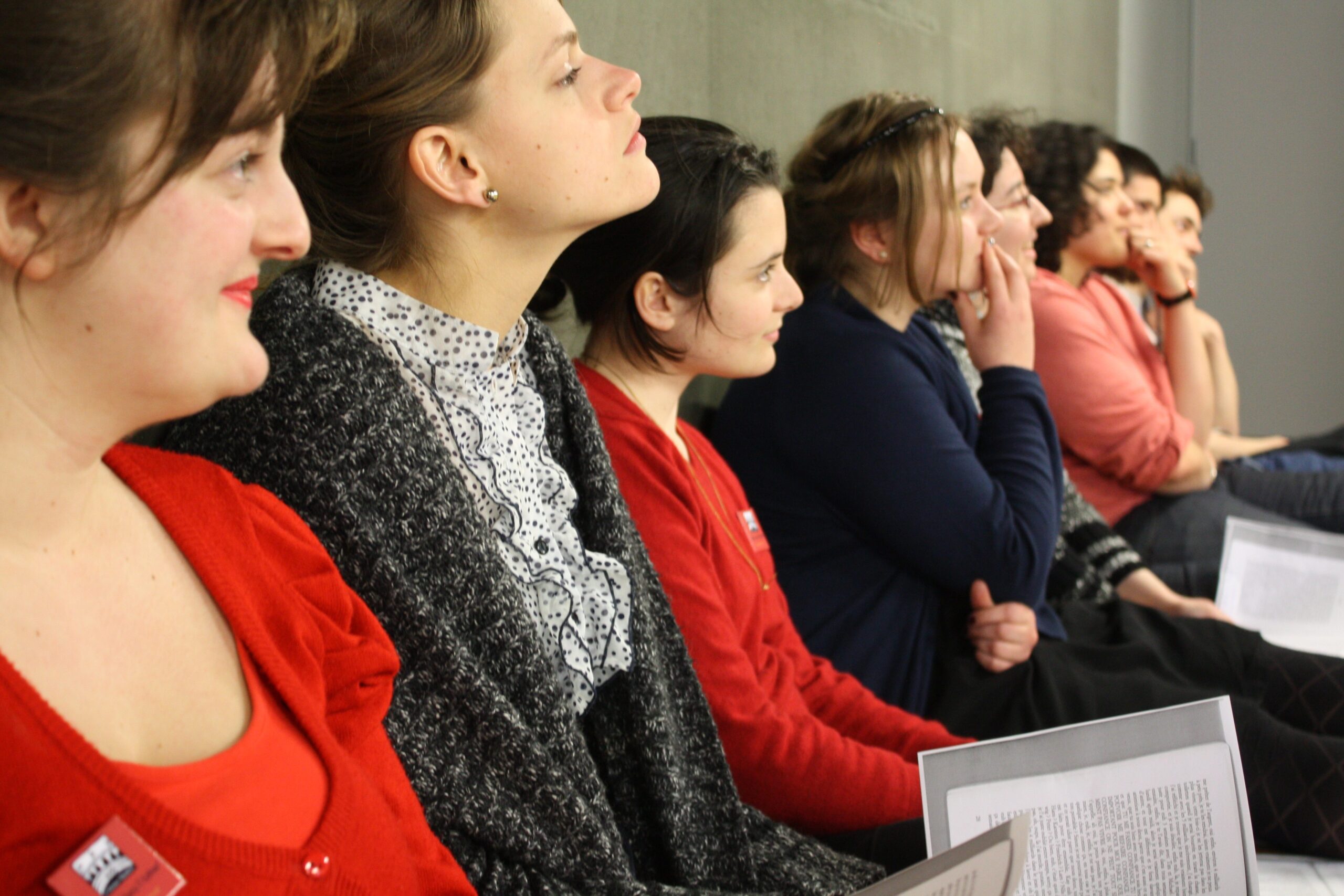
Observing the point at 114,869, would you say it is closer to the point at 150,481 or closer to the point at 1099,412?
the point at 150,481

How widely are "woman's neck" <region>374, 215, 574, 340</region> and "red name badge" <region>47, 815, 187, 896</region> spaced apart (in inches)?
24.0

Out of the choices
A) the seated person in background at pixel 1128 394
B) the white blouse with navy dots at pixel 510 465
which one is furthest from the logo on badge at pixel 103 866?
the seated person in background at pixel 1128 394

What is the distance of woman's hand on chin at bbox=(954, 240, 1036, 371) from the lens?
1993 millimetres

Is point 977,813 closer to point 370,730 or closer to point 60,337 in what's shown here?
point 370,730

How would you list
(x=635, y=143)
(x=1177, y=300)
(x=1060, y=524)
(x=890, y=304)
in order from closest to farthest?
(x=635, y=143), (x=890, y=304), (x=1060, y=524), (x=1177, y=300)

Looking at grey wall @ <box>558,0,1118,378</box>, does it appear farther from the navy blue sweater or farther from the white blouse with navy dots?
the white blouse with navy dots

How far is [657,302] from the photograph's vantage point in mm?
1530

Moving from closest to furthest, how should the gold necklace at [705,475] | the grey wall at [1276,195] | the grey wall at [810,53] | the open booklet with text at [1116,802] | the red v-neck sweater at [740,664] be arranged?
the open booklet with text at [1116,802], the red v-neck sweater at [740,664], the gold necklace at [705,475], the grey wall at [810,53], the grey wall at [1276,195]

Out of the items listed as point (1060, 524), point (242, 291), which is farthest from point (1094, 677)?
point (242, 291)

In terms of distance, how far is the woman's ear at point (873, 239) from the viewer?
78.1 inches

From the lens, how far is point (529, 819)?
1.00 meters

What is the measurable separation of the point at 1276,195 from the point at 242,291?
17.4 ft

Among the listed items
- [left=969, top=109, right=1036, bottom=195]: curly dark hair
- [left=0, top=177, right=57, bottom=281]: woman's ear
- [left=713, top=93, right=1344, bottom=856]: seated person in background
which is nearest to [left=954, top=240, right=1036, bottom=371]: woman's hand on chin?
[left=713, top=93, right=1344, bottom=856]: seated person in background

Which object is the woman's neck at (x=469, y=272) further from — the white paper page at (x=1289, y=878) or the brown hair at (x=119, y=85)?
the white paper page at (x=1289, y=878)
